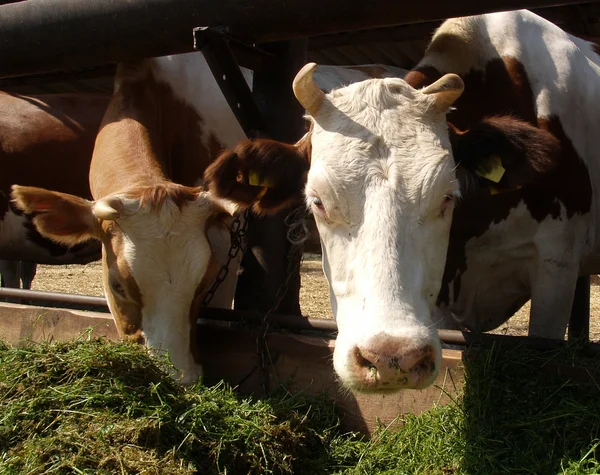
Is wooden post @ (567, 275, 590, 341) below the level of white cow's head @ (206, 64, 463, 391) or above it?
below

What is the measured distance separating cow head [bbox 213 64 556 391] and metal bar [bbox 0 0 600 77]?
315 millimetres

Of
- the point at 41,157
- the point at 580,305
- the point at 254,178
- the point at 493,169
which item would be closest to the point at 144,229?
the point at 254,178

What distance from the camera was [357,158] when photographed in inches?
117

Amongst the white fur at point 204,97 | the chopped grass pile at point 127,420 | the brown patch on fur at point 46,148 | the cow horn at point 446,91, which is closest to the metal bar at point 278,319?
the chopped grass pile at point 127,420

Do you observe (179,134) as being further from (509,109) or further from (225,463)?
(225,463)

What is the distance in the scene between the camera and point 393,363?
2412 mm

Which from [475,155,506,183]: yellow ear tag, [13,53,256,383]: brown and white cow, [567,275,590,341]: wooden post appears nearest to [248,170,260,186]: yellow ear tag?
[13,53,256,383]: brown and white cow

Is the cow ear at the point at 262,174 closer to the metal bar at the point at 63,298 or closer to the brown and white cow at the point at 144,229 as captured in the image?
the brown and white cow at the point at 144,229

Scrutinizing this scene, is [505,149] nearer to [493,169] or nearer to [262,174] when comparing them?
[493,169]

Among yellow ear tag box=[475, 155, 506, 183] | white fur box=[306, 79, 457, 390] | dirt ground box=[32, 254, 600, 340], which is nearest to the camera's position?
white fur box=[306, 79, 457, 390]

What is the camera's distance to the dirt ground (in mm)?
8641

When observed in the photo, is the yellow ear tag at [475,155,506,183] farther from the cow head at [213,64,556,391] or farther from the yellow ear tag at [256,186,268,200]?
the yellow ear tag at [256,186,268,200]

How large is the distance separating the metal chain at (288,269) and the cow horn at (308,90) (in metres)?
0.65

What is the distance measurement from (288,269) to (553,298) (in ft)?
5.10
